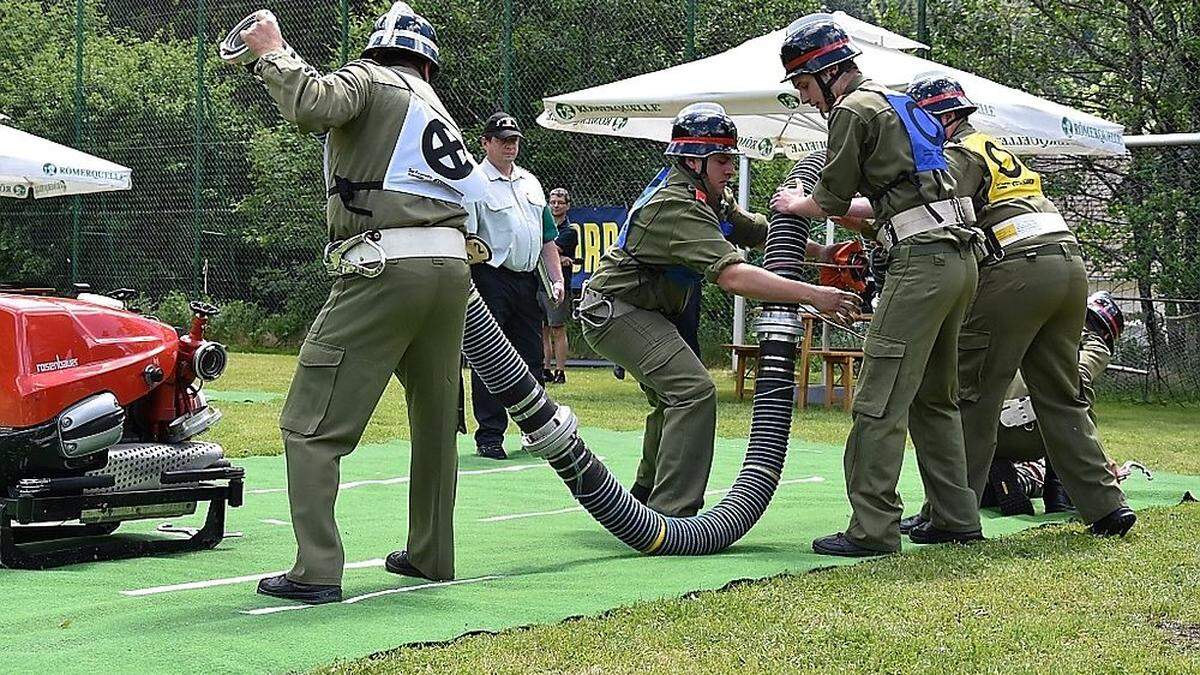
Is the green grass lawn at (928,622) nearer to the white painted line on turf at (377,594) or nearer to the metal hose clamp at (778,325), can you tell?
the white painted line on turf at (377,594)

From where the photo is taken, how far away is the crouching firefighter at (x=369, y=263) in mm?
4727

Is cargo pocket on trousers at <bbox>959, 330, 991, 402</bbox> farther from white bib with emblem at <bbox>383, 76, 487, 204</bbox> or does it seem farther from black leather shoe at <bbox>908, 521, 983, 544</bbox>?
white bib with emblem at <bbox>383, 76, 487, 204</bbox>

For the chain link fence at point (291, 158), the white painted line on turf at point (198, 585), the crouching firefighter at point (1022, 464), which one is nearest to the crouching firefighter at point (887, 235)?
the crouching firefighter at point (1022, 464)

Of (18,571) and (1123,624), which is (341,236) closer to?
(18,571)

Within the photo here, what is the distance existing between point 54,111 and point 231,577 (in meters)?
18.2

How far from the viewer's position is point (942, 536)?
616 cm

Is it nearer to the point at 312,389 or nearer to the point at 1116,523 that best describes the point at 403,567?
the point at 312,389

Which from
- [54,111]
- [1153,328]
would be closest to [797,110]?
[1153,328]

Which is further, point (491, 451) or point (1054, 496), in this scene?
point (491, 451)

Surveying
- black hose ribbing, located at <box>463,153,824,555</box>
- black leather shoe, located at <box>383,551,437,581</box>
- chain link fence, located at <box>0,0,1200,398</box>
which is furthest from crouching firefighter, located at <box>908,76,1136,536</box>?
chain link fence, located at <box>0,0,1200,398</box>

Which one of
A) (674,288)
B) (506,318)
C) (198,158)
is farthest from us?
(198,158)

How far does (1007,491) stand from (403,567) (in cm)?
323

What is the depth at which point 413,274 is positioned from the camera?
190 inches

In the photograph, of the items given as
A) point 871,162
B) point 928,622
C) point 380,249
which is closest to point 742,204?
point 871,162
